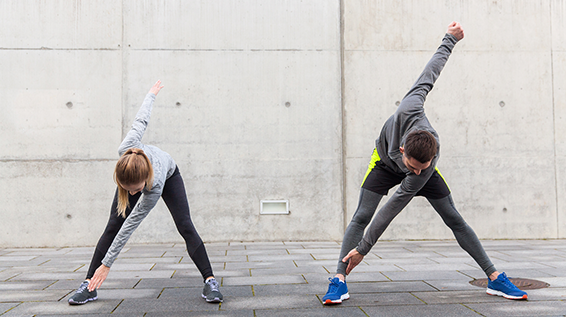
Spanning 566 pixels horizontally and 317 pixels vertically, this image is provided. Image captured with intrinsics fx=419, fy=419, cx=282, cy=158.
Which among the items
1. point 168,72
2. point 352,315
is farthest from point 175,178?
point 168,72

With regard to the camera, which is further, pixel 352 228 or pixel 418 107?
pixel 352 228

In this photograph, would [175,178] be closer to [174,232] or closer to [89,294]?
A: [89,294]

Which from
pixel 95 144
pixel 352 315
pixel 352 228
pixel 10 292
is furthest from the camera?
pixel 95 144

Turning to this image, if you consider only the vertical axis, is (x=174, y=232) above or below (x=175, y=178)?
below

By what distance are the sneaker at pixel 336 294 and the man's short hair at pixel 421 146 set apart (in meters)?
1.07

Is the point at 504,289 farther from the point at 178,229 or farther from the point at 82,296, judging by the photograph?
the point at 82,296

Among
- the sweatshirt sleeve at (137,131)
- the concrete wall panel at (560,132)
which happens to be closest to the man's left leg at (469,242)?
the sweatshirt sleeve at (137,131)

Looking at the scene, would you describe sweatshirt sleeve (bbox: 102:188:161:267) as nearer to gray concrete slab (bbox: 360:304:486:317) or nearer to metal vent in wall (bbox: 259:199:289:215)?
gray concrete slab (bbox: 360:304:486:317)

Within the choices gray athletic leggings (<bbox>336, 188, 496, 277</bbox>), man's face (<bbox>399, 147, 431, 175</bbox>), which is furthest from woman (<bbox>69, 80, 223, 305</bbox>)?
man's face (<bbox>399, 147, 431, 175</bbox>)

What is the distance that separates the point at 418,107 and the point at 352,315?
55.1 inches

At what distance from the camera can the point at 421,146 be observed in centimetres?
241

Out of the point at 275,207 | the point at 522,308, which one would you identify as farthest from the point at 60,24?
the point at 522,308

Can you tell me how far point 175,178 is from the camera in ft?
10.5

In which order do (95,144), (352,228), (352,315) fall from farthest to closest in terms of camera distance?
(95,144), (352,228), (352,315)
